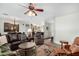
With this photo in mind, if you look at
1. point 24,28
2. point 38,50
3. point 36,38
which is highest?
point 24,28

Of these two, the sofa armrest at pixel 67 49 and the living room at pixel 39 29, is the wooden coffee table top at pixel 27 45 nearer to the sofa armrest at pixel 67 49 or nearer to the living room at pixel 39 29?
the living room at pixel 39 29

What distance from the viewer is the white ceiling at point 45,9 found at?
218 centimetres

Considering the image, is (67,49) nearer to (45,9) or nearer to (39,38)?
(39,38)

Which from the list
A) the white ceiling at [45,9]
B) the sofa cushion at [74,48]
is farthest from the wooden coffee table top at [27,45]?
the sofa cushion at [74,48]

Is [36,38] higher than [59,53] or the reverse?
higher

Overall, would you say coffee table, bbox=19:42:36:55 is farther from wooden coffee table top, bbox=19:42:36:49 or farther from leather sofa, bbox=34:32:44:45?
leather sofa, bbox=34:32:44:45

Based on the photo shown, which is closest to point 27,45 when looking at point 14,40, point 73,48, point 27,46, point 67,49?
point 27,46

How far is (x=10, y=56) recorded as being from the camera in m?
2.29

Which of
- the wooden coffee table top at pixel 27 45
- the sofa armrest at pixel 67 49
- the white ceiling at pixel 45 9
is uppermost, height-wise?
the white ceiling at pixel 45 9

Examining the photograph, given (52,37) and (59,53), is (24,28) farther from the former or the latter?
(59,53)

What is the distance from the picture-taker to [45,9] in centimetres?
223

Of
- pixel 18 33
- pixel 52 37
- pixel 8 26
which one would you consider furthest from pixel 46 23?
pixel 8 26

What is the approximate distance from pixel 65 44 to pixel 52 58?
41cm

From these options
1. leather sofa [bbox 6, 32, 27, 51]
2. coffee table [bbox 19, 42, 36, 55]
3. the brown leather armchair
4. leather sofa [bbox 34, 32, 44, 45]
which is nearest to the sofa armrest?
the brown leather armchair
